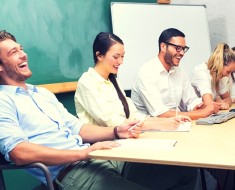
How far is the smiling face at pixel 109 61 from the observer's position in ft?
6.75

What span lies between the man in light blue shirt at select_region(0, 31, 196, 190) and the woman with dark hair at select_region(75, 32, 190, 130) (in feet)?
0.39

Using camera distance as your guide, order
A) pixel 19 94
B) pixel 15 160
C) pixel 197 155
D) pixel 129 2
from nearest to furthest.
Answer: pixel 197 155 < pixel 15 160 < pixel 19 94 < pixel 129 2

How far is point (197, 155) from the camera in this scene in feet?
4.14

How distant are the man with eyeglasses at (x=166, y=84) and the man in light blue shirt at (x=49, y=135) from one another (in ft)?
2.23

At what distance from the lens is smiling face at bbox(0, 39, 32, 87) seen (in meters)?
1.59

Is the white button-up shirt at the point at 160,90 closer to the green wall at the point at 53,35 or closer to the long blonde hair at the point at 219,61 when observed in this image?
the long blonde hair at the point at 219,61

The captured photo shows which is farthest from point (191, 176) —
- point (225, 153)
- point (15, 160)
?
point (15, 160)

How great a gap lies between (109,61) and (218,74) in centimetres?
118

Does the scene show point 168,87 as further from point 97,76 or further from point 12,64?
point 12,64

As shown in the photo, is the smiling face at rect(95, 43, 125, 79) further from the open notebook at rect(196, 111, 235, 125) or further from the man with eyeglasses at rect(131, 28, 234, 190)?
the open notebook at rect(196, 111, 235, 125)

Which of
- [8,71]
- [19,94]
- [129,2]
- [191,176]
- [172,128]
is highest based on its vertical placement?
[129,2]

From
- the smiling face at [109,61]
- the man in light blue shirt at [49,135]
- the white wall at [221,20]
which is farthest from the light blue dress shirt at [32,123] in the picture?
the white wall at [221,20]

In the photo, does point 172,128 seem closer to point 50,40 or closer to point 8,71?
point 8,71

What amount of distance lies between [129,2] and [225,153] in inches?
89.7
